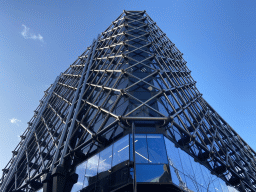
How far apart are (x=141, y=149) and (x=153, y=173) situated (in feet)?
6.24

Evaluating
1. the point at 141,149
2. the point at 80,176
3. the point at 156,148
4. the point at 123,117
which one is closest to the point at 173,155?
the point at 156,148

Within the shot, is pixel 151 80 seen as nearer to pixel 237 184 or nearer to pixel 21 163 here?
pixel 237 184

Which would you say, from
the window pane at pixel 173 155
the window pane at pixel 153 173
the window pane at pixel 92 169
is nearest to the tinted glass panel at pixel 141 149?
the window pane at pixel 153 173

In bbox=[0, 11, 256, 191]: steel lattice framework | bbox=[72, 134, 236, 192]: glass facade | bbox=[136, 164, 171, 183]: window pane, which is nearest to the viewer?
bbox=[136, 164, 171, 183]: window pane

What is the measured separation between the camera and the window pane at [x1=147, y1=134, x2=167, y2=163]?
1434 cm

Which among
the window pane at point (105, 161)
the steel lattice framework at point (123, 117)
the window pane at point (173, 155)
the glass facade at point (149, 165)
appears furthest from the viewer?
the steel lattice framework at point (123, 117)

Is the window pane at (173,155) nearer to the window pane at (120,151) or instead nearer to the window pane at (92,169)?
the window pane at (120,151)

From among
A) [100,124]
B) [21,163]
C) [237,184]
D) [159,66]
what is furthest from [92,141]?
[21,163]

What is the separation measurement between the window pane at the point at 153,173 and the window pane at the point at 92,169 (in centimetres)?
388

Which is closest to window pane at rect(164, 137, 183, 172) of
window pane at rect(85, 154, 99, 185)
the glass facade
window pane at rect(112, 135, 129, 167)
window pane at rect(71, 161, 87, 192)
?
the glass facade

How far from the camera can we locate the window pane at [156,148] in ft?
47.0

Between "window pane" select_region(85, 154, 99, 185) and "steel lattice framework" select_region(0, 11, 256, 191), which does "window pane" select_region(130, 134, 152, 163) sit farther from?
"window pane" select_region(85, 154, 99, 185)

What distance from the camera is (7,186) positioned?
88.3 feet

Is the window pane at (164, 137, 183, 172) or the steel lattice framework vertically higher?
the steel lattice framework
